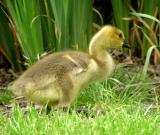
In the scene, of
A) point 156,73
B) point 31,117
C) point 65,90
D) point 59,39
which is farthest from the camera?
point 156,73

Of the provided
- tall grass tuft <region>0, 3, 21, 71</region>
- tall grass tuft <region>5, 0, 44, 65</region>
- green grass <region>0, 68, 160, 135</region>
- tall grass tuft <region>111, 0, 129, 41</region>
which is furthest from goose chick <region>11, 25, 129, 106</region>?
tall grass tuft <region>0, 3, 21, 71</region>

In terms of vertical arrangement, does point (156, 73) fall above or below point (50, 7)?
below

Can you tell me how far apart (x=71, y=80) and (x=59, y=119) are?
2.61 ft

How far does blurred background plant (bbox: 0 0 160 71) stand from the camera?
7.41 meters

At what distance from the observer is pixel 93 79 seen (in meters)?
6.14

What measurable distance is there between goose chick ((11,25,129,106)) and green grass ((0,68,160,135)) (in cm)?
17

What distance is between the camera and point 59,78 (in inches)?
232

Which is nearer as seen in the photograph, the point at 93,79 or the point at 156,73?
the point at 93,79

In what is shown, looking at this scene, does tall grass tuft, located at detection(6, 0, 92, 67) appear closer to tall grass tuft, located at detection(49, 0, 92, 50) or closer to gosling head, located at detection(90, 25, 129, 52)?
tall grass tuft, located at detection(49, 0, 92, 50)

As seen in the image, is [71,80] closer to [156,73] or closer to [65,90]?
[65,90]

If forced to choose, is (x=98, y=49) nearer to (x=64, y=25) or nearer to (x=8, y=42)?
(x=64, y=25)

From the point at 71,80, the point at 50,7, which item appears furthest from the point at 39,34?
the point at 71,80

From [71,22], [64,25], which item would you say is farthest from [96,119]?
[71,22]

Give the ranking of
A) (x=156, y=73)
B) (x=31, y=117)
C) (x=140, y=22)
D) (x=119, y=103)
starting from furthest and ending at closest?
(x=140, y=22) < (x=156, y=73) < (x=119, y=103) < (x=31, y=117)
